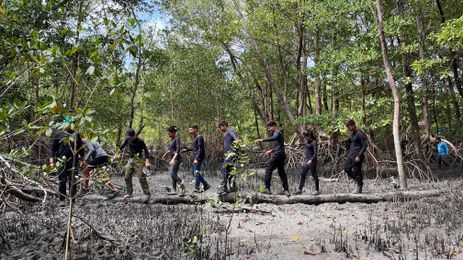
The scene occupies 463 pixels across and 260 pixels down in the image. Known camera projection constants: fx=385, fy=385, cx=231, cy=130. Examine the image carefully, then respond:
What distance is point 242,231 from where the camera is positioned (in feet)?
16.4

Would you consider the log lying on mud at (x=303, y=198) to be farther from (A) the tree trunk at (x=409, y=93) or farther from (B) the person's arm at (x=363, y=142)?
(A) the tree trunk at (x=409, y=93)

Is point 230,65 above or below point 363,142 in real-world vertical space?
above

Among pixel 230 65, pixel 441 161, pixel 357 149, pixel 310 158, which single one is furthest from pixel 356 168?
pixel 230 65

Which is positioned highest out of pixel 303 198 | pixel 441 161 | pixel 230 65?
pixel 230 65

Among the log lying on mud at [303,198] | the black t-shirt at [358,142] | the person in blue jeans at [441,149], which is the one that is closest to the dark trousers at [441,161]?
the person in blue jeans at [441,149]

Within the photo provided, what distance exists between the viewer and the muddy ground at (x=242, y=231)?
12.8ft

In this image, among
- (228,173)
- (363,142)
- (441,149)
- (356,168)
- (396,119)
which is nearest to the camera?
(228,173)

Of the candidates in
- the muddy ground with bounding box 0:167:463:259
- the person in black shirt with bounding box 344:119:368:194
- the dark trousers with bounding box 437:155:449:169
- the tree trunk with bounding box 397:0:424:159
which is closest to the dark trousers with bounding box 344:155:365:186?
the person in black shirt with bounding box 344:119:368:194

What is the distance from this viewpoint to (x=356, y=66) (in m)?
9.16

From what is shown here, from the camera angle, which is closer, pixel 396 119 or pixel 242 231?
pixel 242 231

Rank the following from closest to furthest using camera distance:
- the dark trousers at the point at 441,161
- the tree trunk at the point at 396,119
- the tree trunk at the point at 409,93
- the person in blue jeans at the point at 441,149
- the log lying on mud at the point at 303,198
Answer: the log lying on mud at the point at 303,198 < the tree trunk at the point at 396,119 < the tree trunk at the point at 409,93 < the person in blue jeans at the point at 441,149 < the dark trousers at the point at 441,161

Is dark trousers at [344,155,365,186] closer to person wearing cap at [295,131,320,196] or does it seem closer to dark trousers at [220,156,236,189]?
person wearing cap at [295,131,320,196]

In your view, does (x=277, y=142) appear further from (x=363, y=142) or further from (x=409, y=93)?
(x=409, y=93)

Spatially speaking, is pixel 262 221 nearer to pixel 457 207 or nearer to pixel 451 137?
pixel 457 207
